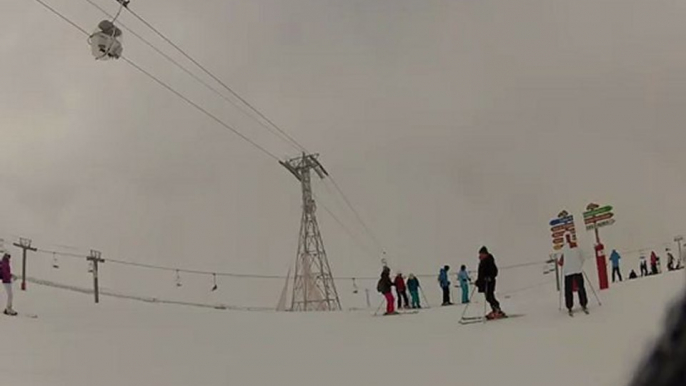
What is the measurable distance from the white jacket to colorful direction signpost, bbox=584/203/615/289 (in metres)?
6.12

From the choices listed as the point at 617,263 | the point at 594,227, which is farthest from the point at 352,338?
the point at 617,263

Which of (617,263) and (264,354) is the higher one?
(617,263)

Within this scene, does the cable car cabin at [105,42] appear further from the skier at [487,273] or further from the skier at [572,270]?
the skier at [572,270]

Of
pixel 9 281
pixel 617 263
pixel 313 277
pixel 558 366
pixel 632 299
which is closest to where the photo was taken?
pixel 558 366

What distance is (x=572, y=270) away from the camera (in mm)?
15766

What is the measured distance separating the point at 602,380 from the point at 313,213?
1365 inches

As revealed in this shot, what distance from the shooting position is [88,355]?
1402 centimetres

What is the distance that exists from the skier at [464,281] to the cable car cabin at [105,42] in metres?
13.6

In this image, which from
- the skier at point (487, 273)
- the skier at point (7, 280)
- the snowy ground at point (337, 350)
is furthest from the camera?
the skier at point (7, 280)

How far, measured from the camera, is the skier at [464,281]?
25.2 metres

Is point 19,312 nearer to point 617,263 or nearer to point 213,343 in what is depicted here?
point 213,343

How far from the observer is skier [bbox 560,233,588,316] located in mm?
15750

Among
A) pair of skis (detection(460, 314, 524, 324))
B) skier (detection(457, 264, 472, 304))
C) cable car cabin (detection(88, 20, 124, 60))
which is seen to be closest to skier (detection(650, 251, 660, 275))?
skier (detection(457, 264, 472, 304))

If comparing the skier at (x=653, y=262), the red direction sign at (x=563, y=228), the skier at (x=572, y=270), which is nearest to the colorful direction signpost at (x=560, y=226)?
the red direction sign at (x=563, y=228)
